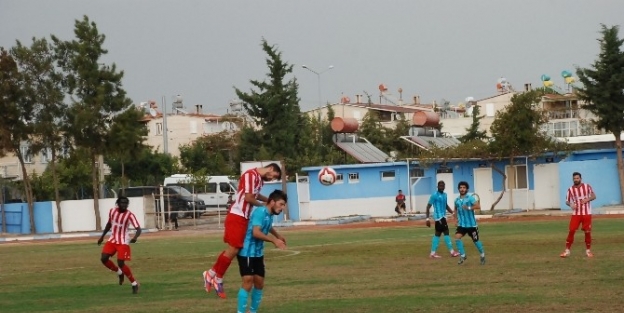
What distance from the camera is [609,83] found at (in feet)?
191

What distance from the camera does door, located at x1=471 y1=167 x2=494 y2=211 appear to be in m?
62.1

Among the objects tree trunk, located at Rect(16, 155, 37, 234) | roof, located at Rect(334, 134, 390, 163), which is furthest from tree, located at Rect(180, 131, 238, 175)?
tree trunk, located at Rect(16, 155, 37, 234)

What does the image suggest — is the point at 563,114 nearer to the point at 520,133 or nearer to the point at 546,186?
the point at 546,186

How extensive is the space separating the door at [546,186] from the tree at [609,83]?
359cm

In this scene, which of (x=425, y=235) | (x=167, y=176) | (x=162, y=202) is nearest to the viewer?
(x=425, y=235)

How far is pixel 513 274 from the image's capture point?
22125 mm

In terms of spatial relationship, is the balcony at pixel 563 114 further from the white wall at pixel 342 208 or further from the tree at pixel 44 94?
the tree at pixel 44 94

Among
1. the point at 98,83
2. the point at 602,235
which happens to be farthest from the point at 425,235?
the point at 98,83

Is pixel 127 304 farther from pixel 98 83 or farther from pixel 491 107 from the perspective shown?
pixel 491 107

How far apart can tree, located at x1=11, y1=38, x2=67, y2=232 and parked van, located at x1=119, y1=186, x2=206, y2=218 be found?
6277mm

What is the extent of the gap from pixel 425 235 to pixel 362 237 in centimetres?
249

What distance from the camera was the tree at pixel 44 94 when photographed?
199 feet

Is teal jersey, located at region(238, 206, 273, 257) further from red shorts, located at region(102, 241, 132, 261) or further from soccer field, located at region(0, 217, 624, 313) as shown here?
red shorts, located at region(102, 241, 132, 261)

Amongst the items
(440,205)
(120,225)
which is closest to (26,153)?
(440,205)
